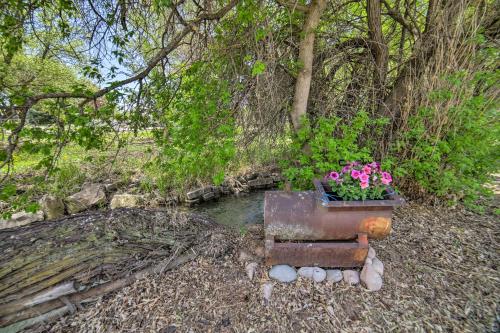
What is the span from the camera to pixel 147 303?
1.79 metres

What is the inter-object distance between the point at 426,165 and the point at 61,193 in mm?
5541

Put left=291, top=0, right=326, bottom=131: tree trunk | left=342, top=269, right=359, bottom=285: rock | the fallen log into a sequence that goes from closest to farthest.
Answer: the fallen log
left=342, top=269, right=359, bottom=285: rock
left=291, top=0, right=326, bottom=131: tree trunk

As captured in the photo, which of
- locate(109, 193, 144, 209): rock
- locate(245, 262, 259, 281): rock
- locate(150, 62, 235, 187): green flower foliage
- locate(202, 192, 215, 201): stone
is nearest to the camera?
locate(245, 262, 259, 281): rock

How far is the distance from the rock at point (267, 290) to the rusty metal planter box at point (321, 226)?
0.62ft

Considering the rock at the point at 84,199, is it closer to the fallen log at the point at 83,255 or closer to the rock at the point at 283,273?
the fallen log at the point at 83,255

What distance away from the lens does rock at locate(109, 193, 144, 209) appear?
398 cm

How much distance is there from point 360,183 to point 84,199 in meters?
4.44

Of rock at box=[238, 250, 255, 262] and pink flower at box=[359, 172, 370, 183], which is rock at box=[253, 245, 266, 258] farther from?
pink flower at box=[359, 172, 370, 183]

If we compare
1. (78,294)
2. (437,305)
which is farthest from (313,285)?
(78,294)

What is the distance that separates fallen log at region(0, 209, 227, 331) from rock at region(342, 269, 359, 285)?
3.97 feet

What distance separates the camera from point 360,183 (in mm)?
1858

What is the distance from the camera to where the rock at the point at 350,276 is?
185cm

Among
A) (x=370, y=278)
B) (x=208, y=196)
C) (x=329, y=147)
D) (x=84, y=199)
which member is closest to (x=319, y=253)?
(x=370, y=278)

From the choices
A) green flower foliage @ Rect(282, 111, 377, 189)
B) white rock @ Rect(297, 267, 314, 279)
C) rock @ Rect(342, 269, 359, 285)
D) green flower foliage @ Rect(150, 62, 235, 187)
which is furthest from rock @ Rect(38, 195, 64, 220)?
rock @ Rect(342, 269, 359, 285)
